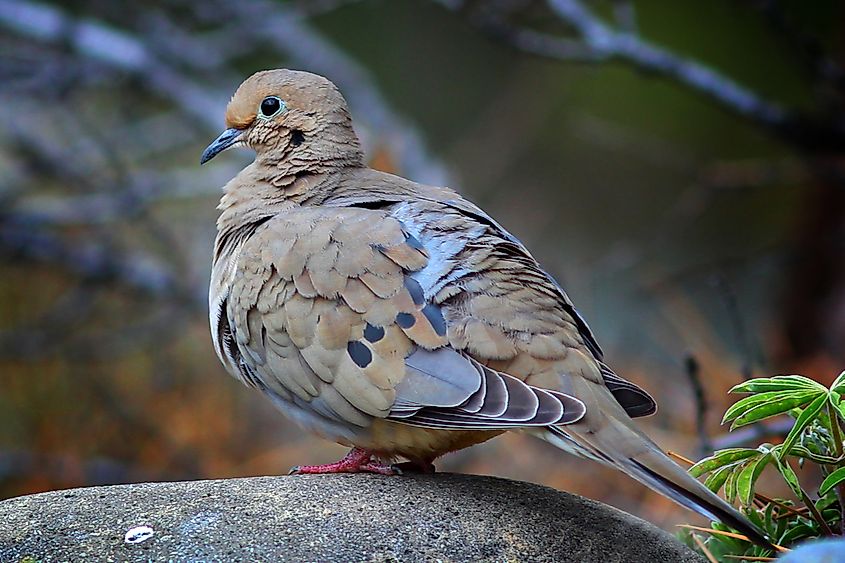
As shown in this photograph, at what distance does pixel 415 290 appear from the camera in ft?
9.51

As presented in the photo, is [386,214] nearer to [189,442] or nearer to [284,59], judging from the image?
[189,442]

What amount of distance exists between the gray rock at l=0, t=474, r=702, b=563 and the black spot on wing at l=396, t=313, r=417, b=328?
41cm

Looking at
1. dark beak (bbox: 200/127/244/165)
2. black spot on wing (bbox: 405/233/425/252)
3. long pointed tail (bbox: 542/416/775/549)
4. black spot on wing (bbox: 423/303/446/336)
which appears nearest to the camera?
long pointed tail (bbox: 542/416/775/549)

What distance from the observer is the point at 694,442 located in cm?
504

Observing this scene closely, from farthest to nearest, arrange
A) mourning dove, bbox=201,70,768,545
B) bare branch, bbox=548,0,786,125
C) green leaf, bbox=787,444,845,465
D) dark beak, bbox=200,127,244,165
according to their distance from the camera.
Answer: bare branch, bbox=548,0,786,125, dark beak, bbox=200,127,244,165, mourning dove, bbox=201,70,768,545, green leaf, bbox=787,444,845,465

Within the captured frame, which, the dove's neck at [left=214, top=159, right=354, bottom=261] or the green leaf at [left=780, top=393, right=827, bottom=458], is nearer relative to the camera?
the green leaf at [left=780, top=393, right=827, bottom=458]

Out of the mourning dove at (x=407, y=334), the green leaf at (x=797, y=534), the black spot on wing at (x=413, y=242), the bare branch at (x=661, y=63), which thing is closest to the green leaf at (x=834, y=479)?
the green leaf at (x=797, y=534)

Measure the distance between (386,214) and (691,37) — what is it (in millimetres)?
6488

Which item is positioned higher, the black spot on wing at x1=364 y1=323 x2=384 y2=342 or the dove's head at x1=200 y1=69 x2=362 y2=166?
the dove's head at x1=200 y1=69 x2=362 y2=166

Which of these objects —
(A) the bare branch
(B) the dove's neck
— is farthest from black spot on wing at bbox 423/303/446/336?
(A) the bare branch

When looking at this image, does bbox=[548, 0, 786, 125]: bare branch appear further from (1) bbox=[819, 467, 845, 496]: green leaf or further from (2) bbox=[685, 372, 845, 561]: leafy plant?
(1) bbox=[819, 467, 845, 496]: green leaf

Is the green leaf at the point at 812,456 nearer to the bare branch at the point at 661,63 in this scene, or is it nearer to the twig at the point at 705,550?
the twig at the point at 705,550

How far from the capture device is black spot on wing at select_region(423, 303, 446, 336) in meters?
2.82

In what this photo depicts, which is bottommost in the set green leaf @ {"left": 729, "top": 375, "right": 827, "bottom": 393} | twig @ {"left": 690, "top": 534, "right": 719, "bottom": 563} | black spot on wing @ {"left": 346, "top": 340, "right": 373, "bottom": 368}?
twig @ {"left": 690, "top": 534, "right": 719, "bottom": 563}
